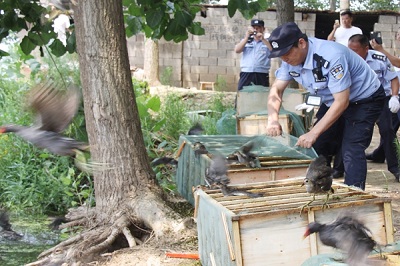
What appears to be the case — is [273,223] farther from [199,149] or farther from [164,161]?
[164,161]

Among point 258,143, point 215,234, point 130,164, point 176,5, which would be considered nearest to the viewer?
point 215,234

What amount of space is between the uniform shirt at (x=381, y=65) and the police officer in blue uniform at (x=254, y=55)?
2.67 m

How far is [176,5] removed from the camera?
6.15 meters

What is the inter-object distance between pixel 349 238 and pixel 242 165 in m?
2.30


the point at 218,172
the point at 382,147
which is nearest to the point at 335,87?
the point at 218,172

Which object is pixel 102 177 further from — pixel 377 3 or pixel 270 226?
pixel 377 3

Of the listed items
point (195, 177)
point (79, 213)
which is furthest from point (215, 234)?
point (79, 213)

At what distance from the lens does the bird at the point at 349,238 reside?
266cm

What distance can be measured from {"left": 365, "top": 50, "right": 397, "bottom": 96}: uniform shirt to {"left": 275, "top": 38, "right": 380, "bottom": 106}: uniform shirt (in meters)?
1.75

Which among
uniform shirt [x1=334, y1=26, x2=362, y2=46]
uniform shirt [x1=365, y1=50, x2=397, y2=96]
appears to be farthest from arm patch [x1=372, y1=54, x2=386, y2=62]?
uniform shirt [x1=334, y1=26, x2=362, y2=46]

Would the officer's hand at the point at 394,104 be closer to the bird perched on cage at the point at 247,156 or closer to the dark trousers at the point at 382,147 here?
Result: the dark trousers at the point at 382,147

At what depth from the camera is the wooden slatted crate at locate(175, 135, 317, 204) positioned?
500 centimetres

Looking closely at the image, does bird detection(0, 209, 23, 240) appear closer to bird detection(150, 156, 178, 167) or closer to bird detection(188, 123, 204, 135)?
bird detection(150, 156, 178, 167)

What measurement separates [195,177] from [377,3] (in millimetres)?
24589
